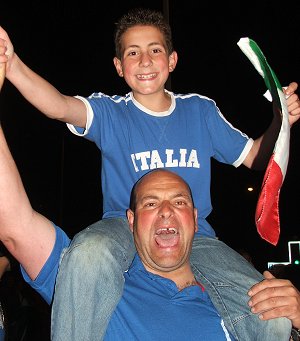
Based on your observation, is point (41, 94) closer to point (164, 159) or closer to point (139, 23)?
point (164, 159)

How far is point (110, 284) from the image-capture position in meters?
2.54

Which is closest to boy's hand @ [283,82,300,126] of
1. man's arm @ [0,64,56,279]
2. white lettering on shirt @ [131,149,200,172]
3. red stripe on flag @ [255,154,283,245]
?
red stripe on flag @ [255,154,283,245]

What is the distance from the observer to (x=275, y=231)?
2.79m

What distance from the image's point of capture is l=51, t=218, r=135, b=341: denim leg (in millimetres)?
2434

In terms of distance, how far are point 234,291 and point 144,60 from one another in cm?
162

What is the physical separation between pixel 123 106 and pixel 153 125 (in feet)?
0.89

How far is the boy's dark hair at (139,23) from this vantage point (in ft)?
12.0

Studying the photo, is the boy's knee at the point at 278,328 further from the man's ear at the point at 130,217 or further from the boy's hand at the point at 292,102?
the boy's hand at the point at 292,102

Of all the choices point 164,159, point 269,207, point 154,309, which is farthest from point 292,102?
point 154,309

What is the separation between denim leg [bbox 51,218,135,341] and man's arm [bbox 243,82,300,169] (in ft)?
4.57

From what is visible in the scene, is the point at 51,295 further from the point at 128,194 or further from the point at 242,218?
the point at 242,218

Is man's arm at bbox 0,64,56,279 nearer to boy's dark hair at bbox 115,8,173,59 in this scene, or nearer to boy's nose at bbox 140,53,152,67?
boy's nose at bbox 140,53,152,67

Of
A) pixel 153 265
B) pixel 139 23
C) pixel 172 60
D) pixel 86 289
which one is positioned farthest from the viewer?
pixel 172 60

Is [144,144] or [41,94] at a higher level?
[41,94]
